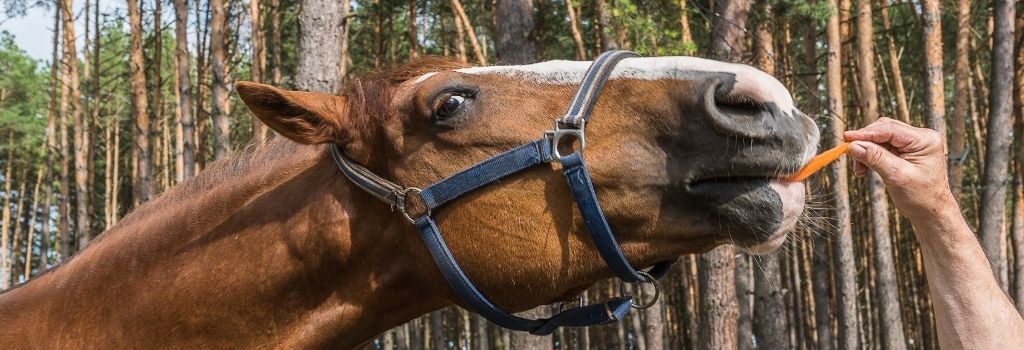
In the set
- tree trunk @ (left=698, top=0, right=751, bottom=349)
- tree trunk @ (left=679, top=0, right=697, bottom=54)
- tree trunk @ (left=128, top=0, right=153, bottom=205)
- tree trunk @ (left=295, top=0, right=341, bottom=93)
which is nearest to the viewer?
tree trunk @ (left=295, top=0, right=341, bottom=93)

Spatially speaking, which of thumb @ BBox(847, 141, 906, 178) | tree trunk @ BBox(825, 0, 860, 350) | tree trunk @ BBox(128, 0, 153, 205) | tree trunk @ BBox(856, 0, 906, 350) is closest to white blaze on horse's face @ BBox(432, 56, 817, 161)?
thumb @ BBox(847, 141, 906, 178)

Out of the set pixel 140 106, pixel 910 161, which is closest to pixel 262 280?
pixel 910 161

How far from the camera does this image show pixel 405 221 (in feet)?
8.09

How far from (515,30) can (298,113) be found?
7.36m

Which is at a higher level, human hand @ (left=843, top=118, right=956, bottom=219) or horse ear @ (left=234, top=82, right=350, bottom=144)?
horse ear @ (left=234, top=82, right=350, bottom=144)

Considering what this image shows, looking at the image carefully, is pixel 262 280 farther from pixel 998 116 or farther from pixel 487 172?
pixel 998 116

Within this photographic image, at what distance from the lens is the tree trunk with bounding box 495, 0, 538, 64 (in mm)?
9625

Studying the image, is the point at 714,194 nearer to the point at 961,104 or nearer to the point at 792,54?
the point at 961,104

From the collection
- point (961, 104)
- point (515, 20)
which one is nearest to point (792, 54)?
point (961, 104)

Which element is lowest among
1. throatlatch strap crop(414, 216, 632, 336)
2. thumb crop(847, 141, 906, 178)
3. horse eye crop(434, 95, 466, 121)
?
throatlatch strap crop(414, 216, 632, 336)

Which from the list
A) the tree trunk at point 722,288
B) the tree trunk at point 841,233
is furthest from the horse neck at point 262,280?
the tree trunk at point 841,233

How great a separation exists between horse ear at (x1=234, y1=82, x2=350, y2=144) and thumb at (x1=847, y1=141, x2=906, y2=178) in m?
1.39

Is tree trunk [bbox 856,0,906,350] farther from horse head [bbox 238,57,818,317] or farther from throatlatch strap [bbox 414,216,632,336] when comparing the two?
horse head [bbox 238,57,818,317]

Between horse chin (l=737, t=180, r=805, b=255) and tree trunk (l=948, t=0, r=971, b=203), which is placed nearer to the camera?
horse chin (l=737, t=180, r=805, b=255)
